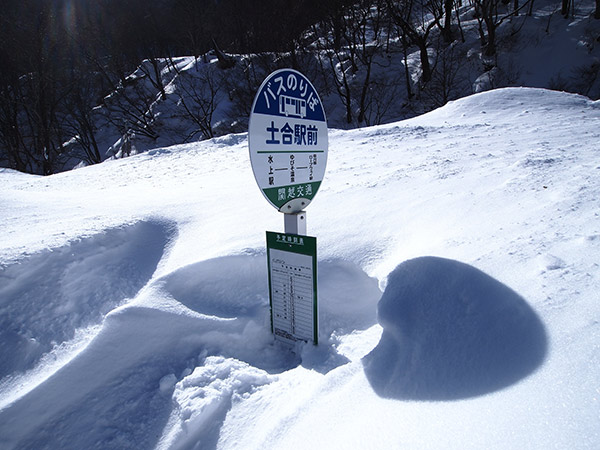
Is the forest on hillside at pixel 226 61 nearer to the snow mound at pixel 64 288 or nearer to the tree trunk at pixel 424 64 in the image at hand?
the tree trunk at pixel 424 64

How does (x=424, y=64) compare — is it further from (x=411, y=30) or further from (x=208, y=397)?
Answer: (x=208, y=397)

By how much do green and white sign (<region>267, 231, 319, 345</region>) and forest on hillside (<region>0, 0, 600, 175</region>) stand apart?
15096 millimetres

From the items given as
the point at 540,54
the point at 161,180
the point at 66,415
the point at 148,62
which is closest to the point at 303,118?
the point at 66,415

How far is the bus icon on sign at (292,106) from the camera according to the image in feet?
5.09

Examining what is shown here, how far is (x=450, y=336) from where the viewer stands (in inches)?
56.7

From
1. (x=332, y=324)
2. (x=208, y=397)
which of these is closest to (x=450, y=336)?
(x=332, y=324)

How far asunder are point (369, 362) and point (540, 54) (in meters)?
21.5

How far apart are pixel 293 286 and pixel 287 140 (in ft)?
2.70

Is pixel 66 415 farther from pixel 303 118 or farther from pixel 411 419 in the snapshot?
pixel 303 118

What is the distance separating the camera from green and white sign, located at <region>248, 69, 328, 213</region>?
1464 millimetres

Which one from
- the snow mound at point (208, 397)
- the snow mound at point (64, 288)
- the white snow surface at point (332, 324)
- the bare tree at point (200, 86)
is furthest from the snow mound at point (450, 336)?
the bare tree at point (200, 86)

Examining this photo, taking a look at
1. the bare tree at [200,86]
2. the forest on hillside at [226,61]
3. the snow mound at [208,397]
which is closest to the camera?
the snow mound at [208,397]

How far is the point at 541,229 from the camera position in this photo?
1983 mm

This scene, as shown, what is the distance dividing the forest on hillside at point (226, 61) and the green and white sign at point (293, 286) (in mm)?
15096
